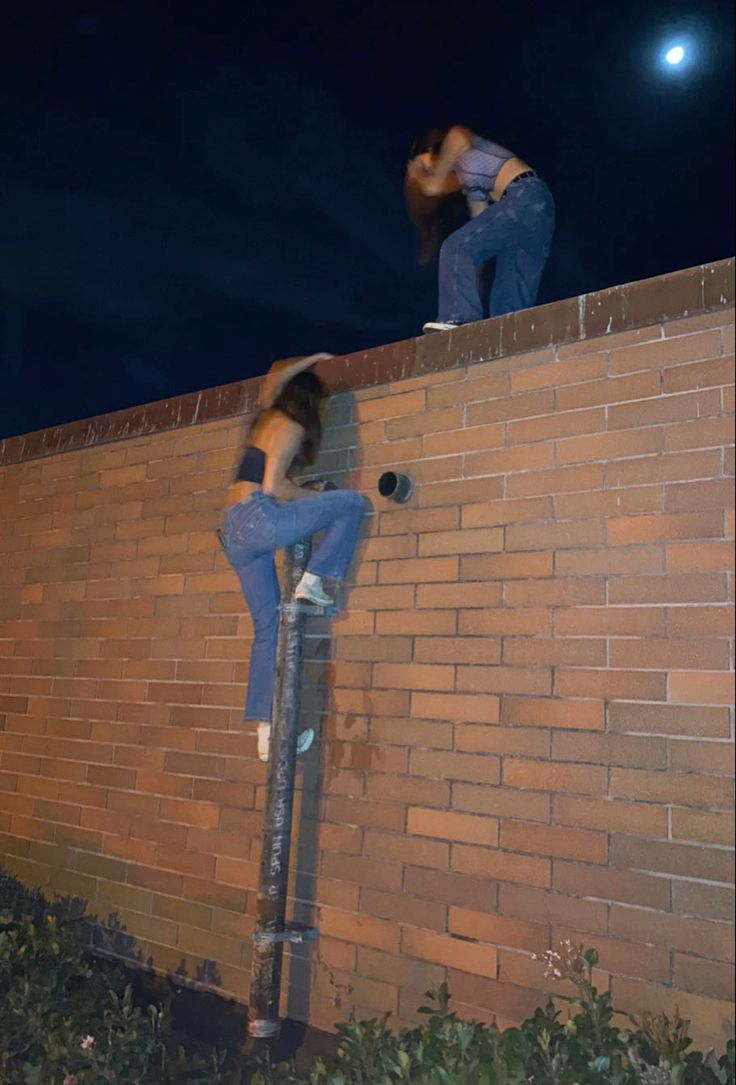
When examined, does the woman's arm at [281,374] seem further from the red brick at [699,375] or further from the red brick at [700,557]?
the red brick at [700,557]

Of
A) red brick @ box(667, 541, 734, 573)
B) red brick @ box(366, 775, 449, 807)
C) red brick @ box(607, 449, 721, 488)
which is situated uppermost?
red brick @ box(607, 449, 721, 488)

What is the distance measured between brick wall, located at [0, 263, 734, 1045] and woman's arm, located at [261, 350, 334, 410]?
15cm

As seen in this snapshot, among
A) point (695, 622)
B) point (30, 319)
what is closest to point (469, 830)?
point (695, 622)

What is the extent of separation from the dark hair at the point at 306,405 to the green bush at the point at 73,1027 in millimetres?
2521

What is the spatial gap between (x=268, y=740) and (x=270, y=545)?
89cm

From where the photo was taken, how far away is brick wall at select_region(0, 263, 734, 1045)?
2838mm

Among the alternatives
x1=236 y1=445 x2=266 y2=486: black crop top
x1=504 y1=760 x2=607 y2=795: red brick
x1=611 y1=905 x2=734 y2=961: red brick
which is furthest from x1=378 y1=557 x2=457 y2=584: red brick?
x1=611 y1=905 x2=734 y2=961: red brick

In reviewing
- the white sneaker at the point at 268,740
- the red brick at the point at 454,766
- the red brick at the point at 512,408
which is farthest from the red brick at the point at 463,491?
the white sneaker at the point at 268,740

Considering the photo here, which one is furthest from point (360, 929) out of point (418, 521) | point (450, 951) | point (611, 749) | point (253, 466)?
point (253, 466)

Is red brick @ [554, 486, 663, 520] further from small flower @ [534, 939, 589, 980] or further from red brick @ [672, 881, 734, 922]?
small flower @ [534, 939, 589, 980]

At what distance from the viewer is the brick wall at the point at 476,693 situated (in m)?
2.84

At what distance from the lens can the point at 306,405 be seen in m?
4.03

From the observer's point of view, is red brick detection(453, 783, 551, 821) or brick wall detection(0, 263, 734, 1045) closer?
brick wall detection(0, 263, 734, 1045)

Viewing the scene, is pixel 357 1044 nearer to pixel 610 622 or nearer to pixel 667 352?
pixel 610 622
